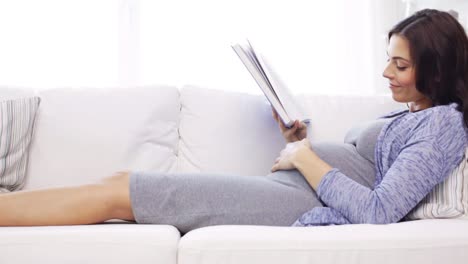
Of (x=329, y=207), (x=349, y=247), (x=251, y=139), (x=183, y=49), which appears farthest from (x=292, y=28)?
(x=349, y=247)

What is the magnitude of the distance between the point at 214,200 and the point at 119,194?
23 cm

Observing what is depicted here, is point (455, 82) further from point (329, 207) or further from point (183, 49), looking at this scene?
point (183, 49)

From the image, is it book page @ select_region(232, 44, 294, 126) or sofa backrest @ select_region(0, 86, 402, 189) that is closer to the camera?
book page @ select_region(232, 44, 294, 126)

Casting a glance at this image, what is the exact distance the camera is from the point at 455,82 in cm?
154

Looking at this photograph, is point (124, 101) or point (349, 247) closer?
point (349, 247)

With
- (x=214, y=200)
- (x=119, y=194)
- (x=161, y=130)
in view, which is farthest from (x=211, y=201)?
(x=161, y=130)

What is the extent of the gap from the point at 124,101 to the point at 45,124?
Answer: 26 cm

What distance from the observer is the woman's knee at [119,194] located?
139 centimetres

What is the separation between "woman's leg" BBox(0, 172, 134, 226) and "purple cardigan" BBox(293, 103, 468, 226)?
442 mm

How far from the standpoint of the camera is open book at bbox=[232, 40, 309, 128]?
167 cm

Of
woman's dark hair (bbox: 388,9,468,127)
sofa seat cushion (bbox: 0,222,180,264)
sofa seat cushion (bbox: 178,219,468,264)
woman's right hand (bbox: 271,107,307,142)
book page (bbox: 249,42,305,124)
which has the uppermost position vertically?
woman's dark hair (bbox: 388,9,468,127)

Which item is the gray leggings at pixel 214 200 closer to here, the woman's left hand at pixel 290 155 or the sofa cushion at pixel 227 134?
the woman's left hand at pixel 290 155

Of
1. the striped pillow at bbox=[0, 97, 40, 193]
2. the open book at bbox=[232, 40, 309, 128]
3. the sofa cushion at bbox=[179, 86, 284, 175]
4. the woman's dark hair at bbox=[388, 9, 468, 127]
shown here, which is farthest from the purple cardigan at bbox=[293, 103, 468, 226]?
the striped pillow at bbox=[0, 97, 40, 193]

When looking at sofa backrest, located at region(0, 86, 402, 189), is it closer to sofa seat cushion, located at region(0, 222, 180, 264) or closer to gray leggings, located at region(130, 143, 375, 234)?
gray leggings, located at region(130, 143, 375, 234)
